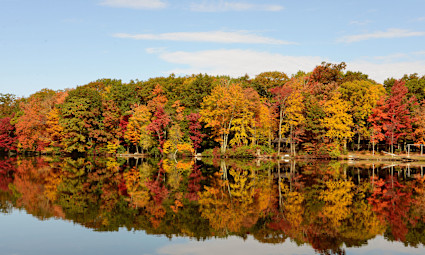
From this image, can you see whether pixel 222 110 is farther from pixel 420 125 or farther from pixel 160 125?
pixel 420 125

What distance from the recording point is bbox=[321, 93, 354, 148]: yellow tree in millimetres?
50562

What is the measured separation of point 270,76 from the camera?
224 feet

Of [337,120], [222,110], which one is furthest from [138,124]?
[337,120]

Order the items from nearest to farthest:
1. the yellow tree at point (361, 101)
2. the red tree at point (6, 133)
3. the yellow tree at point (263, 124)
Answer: the yellow tree at point (361, 101), the yellow tree at point (263, 124), the red tree at point (6, 133)

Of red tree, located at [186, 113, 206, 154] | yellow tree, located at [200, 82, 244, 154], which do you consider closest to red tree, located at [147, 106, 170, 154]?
red tree, located at [186, 113, 206, 154]

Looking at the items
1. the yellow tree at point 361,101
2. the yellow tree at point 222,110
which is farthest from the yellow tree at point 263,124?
the yellow tree at point 361,101

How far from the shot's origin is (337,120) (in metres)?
50.8

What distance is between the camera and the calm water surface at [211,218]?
1167 centimetres

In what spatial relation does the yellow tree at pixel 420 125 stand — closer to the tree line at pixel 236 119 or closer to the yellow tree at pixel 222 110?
the tree line at pixel 236 119

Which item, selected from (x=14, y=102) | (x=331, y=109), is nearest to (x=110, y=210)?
(x=331, y=109)

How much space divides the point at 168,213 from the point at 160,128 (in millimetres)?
40783

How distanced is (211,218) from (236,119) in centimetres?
3931

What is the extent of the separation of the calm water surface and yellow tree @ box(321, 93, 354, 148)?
26633 millimetres

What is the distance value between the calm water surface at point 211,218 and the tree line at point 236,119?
28.8m
